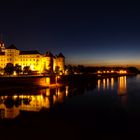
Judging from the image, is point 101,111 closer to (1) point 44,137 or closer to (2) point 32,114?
(2) point 32,114

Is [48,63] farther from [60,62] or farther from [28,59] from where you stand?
[60,62]

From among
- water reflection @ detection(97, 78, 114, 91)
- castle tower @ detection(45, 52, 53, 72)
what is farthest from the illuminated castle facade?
water reflection @ detection(97, 78, 114, 91)

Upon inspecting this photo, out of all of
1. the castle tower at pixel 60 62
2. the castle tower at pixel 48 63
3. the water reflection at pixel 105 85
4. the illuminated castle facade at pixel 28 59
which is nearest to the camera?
the water reflection at pixel 105 85

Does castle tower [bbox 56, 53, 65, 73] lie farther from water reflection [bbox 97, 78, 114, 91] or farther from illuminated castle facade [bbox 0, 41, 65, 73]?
→ water reflection [bbox 97, 78, 114, 91]

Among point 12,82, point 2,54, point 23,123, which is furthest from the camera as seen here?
point 2,54

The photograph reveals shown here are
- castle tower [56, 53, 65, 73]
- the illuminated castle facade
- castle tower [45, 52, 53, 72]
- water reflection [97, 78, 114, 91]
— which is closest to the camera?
water reflection [97, 78, 114, 91]

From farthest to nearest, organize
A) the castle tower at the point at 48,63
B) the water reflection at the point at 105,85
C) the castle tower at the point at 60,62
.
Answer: the castle tower at the point at 60,62
the castle tower at the point at 48,63
the water reflection at the point at 105,85

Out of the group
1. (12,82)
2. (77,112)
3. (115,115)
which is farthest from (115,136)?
(12,82)

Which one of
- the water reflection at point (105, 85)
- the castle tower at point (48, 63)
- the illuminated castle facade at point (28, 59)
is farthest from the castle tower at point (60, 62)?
the water reflection at point (105, 85)

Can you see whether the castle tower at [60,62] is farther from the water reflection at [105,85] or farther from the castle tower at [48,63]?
the water reflection at [105,85]

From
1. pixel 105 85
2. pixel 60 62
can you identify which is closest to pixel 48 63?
pixel 60 62

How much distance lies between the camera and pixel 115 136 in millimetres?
12227

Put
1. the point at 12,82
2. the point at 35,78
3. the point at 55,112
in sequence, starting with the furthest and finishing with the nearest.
→ the point at 35,78
the point at 12,82
the point at 55,112

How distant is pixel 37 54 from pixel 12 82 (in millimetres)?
27744
